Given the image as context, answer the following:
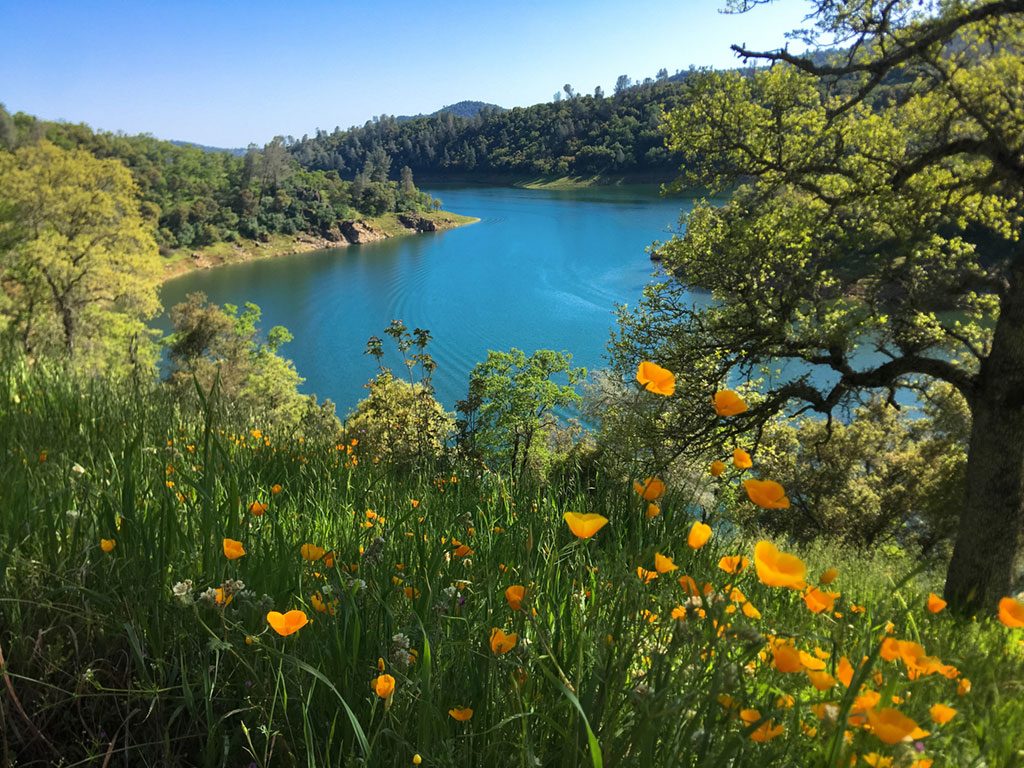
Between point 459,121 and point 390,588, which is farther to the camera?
point 459,121

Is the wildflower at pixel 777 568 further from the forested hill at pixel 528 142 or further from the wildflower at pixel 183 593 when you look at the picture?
the forested hill at pixel 528 142

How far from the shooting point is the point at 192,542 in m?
1.40

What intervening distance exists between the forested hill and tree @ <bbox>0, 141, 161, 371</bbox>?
8099 cm

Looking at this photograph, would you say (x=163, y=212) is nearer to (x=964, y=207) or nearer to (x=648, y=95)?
(x=964, y=207)

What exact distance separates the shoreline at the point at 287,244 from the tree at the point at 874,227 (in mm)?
53957

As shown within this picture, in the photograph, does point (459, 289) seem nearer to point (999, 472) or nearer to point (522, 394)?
point (522, 394)

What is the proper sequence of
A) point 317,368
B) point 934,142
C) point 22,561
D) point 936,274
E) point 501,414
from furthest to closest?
point 317,368
point 501,414
point 936,274
point 934,142
point 22,561

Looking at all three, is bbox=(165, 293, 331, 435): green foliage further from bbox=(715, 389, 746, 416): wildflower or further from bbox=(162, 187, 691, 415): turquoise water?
bbox=(715, 389, 746, 416): wildflower

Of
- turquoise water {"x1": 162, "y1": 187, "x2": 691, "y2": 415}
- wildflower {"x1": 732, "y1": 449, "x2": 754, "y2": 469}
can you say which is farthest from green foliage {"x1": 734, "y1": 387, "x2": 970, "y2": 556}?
wildflower {"x1": 732, "y1": 449, "x2": 754, "y2": 469}

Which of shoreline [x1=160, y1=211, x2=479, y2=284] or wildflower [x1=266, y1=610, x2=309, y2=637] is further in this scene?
shoreline [x1=160, y1=211, x2=479, y2=284]

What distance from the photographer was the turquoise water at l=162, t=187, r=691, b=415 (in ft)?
127

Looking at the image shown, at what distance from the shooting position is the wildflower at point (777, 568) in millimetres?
792

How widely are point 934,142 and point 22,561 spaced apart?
7959 millimetres

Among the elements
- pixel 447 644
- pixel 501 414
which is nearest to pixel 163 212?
pixel 501 414
